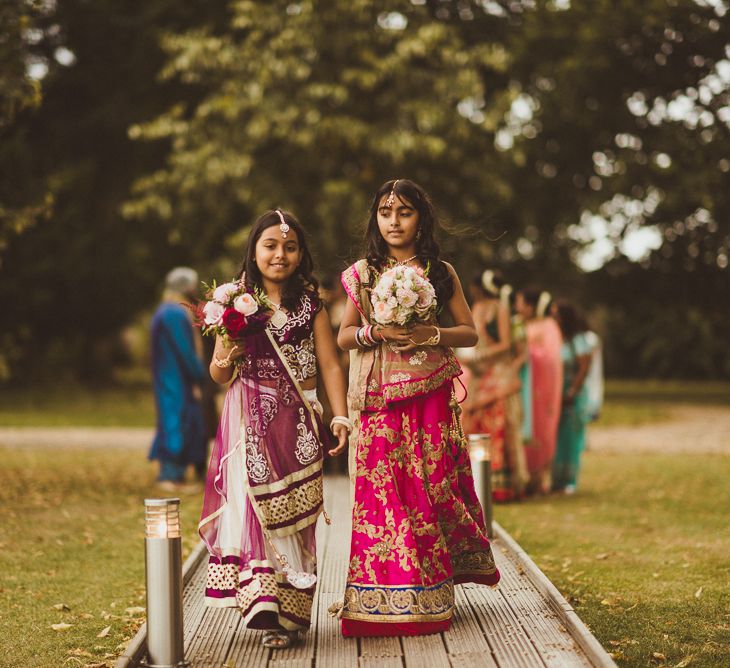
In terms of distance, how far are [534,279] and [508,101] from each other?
29.4ft

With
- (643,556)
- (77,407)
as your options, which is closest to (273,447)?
(643,556)

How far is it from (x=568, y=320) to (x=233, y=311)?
7808 millimetres

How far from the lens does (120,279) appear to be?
112 feet

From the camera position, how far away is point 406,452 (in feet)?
19.6

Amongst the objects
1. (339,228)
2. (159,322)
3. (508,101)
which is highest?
(508,101)

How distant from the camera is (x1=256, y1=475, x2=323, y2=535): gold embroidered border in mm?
5672

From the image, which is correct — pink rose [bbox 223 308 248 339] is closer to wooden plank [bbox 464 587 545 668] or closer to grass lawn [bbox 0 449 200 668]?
grass lawn [bbox 0 449 200 668]

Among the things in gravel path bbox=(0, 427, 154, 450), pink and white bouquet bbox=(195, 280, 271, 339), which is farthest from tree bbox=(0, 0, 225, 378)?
pink and white bouquet bbox=(195, 280, 271, 339)

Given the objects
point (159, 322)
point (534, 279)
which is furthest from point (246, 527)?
point (534, 279)

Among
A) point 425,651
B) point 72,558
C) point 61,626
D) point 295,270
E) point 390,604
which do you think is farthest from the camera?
point 72,558

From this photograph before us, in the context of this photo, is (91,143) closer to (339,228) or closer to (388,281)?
(339,228)

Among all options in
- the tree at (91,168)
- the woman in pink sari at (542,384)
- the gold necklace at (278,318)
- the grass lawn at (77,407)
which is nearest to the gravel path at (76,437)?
the grass lawn at (77,407)

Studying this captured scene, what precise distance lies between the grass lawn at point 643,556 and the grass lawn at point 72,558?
9.16 feet

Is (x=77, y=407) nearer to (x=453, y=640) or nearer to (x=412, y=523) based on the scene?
(x=412, y=523)
